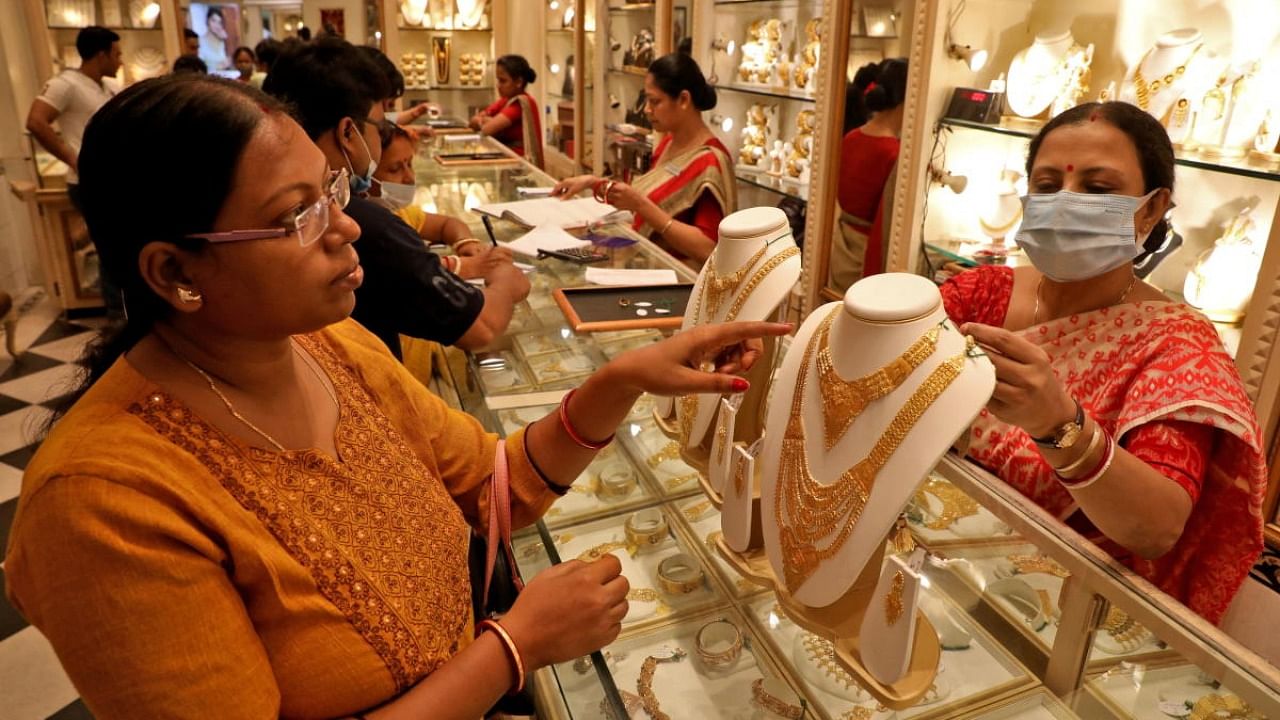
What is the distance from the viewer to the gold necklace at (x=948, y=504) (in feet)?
3.54

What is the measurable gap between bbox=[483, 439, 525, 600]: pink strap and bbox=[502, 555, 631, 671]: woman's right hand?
0.20 m

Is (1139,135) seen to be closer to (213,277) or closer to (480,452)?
(480,452)

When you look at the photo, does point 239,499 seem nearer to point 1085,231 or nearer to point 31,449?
point 1085,231

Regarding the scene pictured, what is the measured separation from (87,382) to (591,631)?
0.59m

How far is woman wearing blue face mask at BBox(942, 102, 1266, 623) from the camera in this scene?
990mm

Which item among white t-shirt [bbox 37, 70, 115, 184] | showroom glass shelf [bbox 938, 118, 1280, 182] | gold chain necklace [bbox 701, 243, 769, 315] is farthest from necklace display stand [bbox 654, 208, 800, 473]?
white t-shirt [bbox 37, 70, 115, 184]

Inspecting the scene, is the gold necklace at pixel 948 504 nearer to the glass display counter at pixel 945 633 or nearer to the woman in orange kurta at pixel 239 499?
the glass display counter at pixel 945 633

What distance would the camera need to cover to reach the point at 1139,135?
122 centimetres

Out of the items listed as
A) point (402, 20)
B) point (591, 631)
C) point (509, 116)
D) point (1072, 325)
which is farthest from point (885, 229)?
point (402, 20)

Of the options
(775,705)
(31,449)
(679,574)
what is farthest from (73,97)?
(775,705)

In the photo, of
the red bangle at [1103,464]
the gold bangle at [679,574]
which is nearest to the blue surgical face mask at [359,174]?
the gold bangle at [679,574]

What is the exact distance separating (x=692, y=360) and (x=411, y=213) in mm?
1751

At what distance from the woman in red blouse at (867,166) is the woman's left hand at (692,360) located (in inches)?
83.9

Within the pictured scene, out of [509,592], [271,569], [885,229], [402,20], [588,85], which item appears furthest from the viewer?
[402,20]
